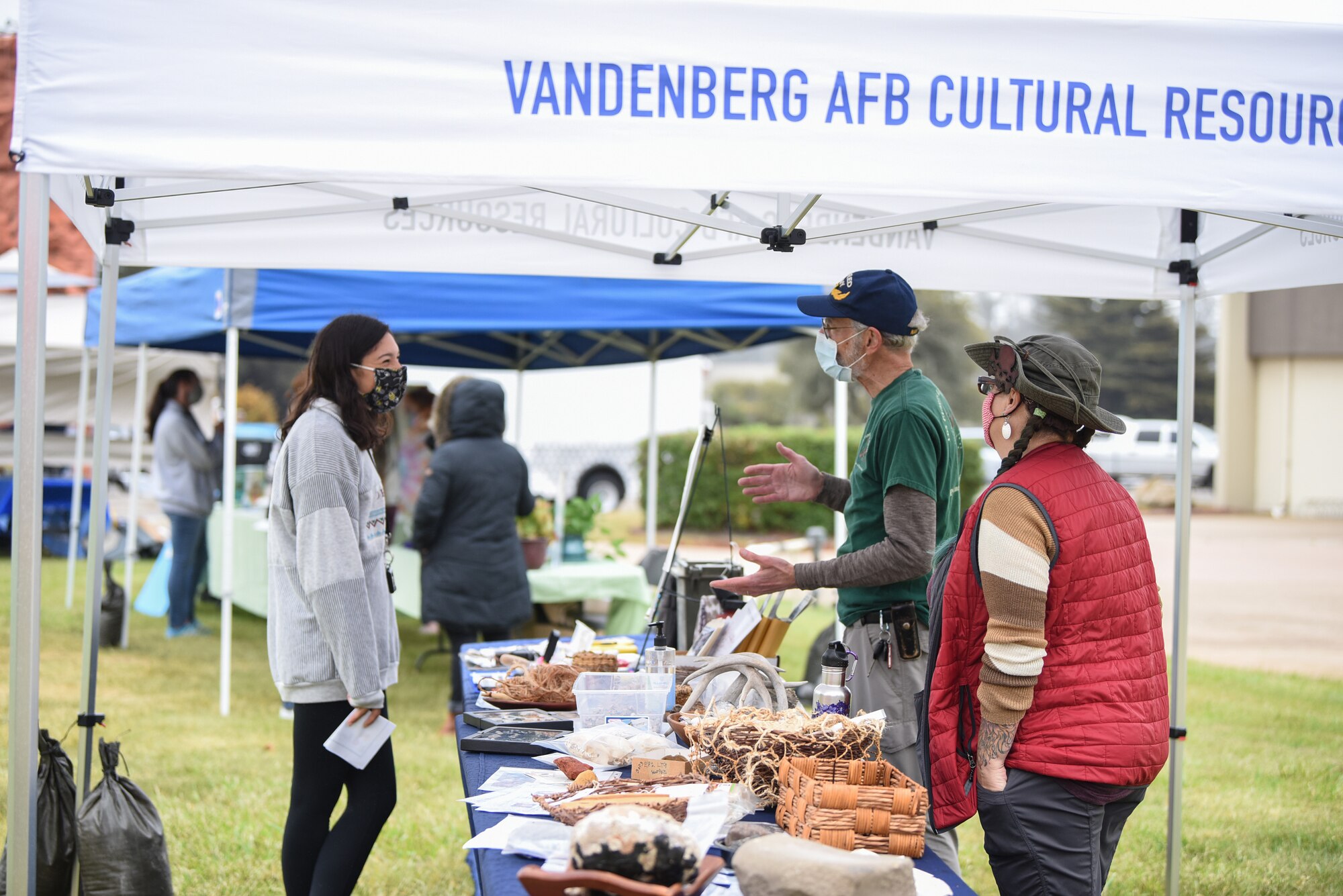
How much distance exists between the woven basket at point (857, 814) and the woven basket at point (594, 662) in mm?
1241

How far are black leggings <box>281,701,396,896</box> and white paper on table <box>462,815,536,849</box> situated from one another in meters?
0.92

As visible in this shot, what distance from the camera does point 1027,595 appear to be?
194 centimetres

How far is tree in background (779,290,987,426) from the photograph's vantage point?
31859mm

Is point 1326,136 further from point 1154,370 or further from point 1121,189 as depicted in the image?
point 1154,370

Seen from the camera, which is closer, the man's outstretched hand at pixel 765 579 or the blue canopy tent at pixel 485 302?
the man's outstretched hand at pixel 765 579

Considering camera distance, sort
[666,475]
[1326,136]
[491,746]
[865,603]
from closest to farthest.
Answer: [1326,136] → [491,746] → [865,603] → [666,475]

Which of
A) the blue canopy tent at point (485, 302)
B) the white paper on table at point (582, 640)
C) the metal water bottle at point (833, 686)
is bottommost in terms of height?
the white paper on table at point (582, 640)

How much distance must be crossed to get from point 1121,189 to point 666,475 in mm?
16652

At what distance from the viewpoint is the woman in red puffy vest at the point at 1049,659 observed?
1.96 metres

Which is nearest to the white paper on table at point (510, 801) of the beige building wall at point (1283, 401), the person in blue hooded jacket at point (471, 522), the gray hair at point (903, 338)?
the gray hair at point (903, 338)

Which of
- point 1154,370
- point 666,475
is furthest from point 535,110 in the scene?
point 1154,370

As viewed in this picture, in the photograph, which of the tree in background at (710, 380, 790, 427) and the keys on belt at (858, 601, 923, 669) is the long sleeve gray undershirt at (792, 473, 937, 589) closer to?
the keys on belt at (858, 601, 923, 669)

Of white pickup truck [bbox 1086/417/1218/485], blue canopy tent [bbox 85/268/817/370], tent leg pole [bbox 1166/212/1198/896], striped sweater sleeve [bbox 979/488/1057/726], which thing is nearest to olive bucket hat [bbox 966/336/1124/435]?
striped sweater sleeve [bbox 979/488/1057/726]

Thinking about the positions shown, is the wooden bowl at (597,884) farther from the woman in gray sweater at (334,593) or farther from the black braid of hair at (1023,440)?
the woman in gray sweater at (334,593)
